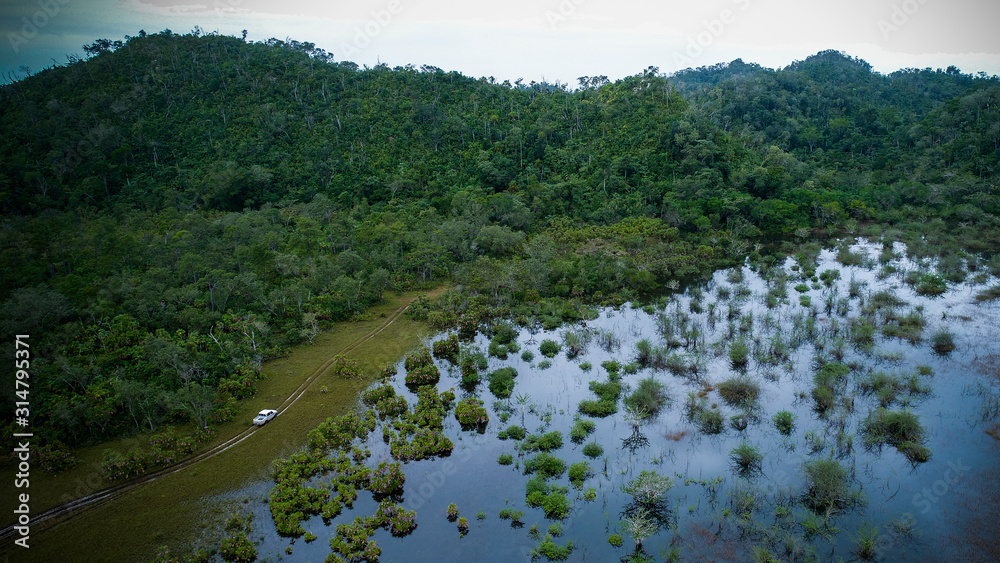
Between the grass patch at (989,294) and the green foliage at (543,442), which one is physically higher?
the grass patch at (989,294)

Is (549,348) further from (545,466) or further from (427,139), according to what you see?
(427,139)

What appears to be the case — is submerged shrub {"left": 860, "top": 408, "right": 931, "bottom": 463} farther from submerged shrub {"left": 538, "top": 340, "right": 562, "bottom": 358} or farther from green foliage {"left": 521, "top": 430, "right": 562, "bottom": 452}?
submerged shrub {"left": 538, "top": 340, "right": 562, "bottom": 358}

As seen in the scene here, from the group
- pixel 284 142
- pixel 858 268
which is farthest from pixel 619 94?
pixel 284 142

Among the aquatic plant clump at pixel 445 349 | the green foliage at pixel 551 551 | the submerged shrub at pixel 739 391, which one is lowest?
the green foliage at pixel 551 551

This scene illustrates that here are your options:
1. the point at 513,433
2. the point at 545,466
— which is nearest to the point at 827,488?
the point at 545,466

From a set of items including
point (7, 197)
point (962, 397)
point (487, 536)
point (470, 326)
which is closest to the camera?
point (487, 536)

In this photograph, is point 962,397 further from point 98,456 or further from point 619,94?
point 619,94

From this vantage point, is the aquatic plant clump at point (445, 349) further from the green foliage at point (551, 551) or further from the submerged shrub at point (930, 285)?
the submerged shrub at point (930, 285)

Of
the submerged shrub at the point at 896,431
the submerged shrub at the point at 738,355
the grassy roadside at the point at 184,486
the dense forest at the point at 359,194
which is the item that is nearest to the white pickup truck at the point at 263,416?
the grassy roadside at the point at 184,486
